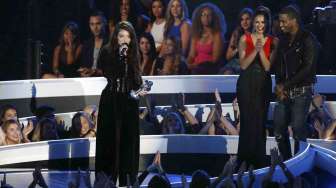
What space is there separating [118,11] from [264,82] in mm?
4305

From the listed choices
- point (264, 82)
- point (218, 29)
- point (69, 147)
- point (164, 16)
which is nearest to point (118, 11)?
point (164, 16)

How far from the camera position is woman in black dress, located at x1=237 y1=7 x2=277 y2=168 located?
9461 mm

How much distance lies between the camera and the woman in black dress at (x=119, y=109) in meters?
8.84

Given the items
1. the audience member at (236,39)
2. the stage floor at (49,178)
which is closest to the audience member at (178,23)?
the audience member at (236,39)

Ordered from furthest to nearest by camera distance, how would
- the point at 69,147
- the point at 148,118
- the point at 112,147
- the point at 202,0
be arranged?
the point at 202,0 < the point at 148,118 < the point at 69,147 < the point at 112,147

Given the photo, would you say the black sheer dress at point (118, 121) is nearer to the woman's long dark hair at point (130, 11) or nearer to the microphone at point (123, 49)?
the microphone at point (123, 49)

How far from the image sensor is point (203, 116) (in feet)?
40.4

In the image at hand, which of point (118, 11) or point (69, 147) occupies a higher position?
point (118, 11)

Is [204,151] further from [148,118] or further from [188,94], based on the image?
[188,94]

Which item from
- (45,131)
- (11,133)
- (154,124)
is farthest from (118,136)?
(154,124)

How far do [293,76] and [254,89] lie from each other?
0.38 metres

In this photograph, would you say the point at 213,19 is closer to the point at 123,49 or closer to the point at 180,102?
the point at 180,102

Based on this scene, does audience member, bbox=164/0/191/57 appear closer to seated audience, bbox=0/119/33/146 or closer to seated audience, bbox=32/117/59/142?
seated audience, bbox=32/117/59/142

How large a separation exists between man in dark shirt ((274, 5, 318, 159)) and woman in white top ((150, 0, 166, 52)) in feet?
12.0
